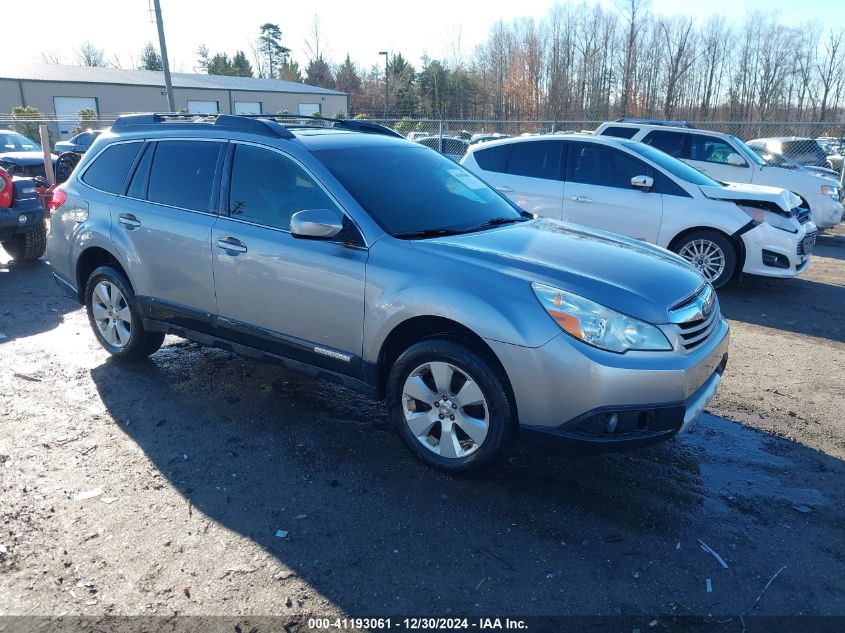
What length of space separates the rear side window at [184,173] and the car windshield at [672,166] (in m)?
5.47

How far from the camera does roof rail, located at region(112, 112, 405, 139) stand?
434 centimetres

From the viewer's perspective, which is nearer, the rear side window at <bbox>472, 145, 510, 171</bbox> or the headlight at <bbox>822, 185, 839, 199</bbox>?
the rear side window at <bbox>472, 145, 510, 171</bbox>

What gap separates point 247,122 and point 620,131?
871cm

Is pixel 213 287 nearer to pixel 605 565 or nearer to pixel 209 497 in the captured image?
pixel 209 497

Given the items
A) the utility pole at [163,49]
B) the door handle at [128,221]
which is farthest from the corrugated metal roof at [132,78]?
the door handle at [128,221]

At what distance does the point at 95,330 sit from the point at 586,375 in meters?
4.28

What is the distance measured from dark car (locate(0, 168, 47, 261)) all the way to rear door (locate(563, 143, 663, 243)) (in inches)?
284

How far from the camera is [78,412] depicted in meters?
4.54

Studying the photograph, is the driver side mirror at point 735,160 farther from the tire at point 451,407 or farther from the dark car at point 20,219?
the dark car at point 20,219

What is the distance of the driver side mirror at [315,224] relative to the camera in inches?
144

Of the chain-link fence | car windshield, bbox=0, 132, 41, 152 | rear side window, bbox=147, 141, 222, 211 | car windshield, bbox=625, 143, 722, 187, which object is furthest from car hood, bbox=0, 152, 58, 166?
car windshield, bbox=625, 143, 722, 187

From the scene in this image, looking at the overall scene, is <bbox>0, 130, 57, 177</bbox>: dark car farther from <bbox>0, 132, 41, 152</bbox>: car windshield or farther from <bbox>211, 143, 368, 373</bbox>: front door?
<bbox>211, 143, 368, 373</bbox>: front door

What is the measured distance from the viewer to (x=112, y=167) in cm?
524

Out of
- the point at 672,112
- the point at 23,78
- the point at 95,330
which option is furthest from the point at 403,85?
the point at 95,330
